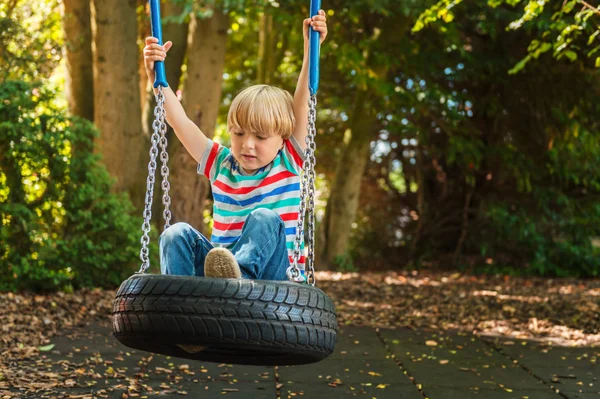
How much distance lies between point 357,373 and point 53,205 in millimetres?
3785

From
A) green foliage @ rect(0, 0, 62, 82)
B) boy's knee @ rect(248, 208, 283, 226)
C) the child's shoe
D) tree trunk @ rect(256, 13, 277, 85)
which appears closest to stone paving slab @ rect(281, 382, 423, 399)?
boy's knee @ rect(248, 208, 283, 226)

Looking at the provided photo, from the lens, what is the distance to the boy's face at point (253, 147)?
3.26 meters

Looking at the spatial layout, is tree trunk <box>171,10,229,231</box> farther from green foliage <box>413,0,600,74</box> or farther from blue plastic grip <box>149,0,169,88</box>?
blue plastic grip <box>149,0,169,88</box>

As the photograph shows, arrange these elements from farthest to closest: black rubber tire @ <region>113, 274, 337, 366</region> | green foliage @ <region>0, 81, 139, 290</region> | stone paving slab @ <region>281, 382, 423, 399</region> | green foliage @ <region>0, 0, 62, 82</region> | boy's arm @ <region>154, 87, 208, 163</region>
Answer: green foliage @ <region>0, 0, 62, 82</region>
green foliage @ <region>0, 81, 139, 290</region>
stone paving slab @ <region>281, 382, 423, 399</region>
boy's arm @ <region>154, 87, 208, 163</region>
black rubber tire @ <region>113, 274, 337, 366</region>

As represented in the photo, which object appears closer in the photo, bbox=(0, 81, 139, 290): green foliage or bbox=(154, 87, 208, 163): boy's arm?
bbox=(154, 87, 208, 163): boy's arm

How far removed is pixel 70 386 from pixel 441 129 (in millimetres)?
8348

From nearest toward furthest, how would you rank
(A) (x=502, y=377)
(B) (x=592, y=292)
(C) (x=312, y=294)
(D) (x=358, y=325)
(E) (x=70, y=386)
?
(C) (x=312, y=294) → (E) (x=70, y=386) → (A) (x=502, y=377) → (D) (x=358, y=325) → (B) (x=592, y=292)

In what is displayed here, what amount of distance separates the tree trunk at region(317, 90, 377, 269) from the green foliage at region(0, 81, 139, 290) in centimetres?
403

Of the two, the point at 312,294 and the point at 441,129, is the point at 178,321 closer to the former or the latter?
the point at 312,294

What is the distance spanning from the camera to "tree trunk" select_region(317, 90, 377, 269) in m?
10.9

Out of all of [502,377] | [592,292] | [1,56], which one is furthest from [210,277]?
[592,292]

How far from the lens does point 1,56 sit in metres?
7.43

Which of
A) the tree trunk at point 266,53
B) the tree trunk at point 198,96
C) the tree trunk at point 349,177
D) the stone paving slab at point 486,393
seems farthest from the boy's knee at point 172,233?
the tree trunk at point 266,53

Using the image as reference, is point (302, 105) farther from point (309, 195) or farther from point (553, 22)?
point (553, 22)
